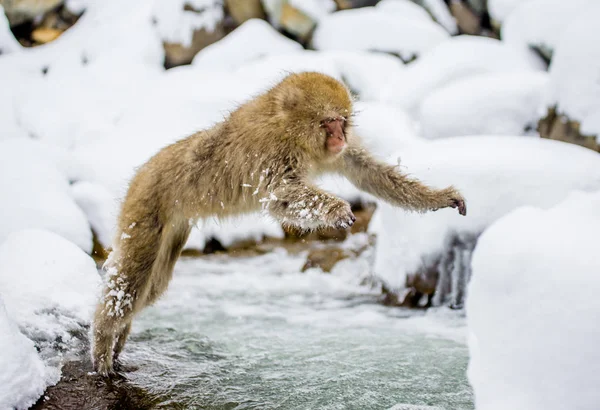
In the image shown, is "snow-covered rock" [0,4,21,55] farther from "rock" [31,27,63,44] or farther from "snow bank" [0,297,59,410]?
"snow bank" [0,297,59,410]

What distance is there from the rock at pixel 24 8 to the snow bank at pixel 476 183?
32.7 ft

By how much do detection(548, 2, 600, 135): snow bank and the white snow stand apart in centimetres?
784

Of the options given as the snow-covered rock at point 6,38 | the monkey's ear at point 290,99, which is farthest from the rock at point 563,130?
the snow-covered rock at point 6,38

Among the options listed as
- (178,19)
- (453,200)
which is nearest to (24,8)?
(178,19)

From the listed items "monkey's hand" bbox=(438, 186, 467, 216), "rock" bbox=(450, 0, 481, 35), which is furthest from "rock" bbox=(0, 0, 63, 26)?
"monkey's hand" bbox=(438, 186, 467, 216)

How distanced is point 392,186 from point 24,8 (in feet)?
37.0

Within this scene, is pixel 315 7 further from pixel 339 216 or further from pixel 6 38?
pixel 339 216

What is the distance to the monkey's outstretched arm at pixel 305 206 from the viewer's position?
2.64 meters

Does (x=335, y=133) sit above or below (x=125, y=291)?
above

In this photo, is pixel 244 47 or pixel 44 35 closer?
pixel 244 47

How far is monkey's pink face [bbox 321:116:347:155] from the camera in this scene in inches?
120

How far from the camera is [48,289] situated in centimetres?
348

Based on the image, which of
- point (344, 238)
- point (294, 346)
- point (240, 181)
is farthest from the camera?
point (344, 238)

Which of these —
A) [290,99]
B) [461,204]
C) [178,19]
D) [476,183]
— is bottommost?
[461,204]
